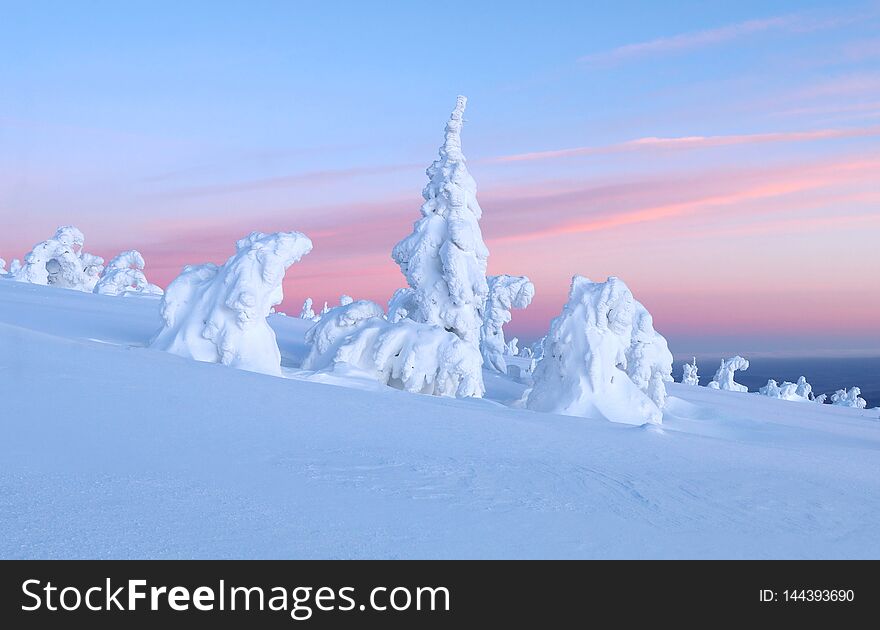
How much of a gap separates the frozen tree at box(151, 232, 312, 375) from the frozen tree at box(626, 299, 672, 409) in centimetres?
888

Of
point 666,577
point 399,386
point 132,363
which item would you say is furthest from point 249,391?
point 399,386

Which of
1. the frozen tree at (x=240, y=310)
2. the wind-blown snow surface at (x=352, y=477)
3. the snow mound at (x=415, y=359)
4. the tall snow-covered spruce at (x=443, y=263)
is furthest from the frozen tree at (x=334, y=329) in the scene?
the wind-blown snow surface at (x=352, y=477)

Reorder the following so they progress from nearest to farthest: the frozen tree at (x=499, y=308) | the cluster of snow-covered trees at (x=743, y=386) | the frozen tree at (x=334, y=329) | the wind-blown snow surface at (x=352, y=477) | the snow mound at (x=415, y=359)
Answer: the wind-blown snow surface at (x=352, y=477), the snow mound at (x=415, y=359), the frozen tree at (x=334, y=329), the frozen tree at (x=499, y=308), the cluster of snow-covered trees at (x=743, y=386)

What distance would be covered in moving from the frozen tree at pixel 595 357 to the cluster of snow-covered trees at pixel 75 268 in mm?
27275

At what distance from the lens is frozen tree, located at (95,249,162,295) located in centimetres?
4284

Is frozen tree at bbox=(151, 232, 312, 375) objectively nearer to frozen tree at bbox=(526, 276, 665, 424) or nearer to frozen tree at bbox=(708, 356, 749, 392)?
frozen tree at bbox=(526, 276, 665, 424)

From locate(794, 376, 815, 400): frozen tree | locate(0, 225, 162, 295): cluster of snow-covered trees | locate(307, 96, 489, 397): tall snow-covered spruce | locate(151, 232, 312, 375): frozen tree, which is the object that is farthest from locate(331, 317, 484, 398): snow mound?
locate(794, 376, 815, 400): frozen tree

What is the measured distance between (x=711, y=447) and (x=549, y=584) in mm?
5173

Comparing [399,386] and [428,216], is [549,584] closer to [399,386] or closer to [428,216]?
[399,386]

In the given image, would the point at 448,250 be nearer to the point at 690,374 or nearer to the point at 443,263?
the point at 443,263

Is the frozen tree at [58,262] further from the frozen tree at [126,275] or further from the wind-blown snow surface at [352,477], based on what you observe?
the wind-blown snow surface at [352,477]

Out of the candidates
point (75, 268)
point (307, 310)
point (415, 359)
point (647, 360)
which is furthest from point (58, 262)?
point (647, 360)

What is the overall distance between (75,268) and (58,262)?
38.6 inches

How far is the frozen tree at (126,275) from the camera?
42844 mm
